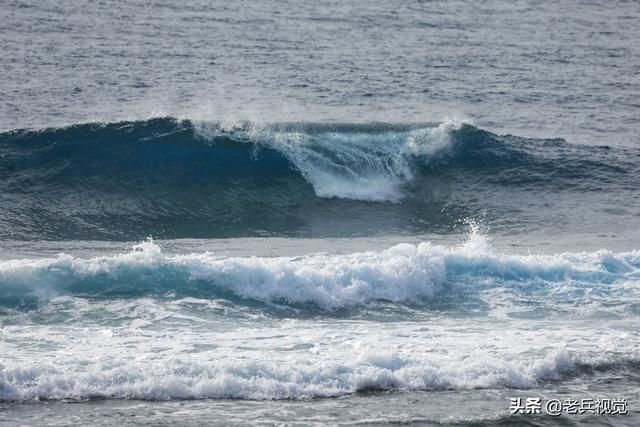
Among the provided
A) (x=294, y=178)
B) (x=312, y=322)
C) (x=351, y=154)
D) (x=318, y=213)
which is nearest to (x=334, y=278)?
(x=312, y=322)

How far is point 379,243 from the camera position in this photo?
1730 cm

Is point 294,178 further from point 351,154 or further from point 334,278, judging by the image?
point 334,278

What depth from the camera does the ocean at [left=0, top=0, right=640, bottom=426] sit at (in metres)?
10.7

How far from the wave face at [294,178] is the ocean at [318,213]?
2.2 inches

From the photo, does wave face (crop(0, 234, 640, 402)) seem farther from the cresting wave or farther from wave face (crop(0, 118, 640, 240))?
wave face (crop(0, 118, 640, 240))

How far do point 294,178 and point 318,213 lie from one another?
5.08 ft

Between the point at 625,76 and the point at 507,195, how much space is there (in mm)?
9610

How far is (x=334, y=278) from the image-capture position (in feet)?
46.2

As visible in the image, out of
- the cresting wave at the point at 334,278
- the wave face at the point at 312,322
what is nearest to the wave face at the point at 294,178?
the cresting wave at the point at 334,278

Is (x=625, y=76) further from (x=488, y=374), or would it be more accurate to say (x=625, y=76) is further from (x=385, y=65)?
(x=488, y=374)

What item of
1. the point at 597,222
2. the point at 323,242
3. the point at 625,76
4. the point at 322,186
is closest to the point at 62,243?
the point at 323,242

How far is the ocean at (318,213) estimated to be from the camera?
10.7 m

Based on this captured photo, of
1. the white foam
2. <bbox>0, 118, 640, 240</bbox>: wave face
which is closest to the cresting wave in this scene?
<bbox>0, 118, 640, 240</bbox>: wave face

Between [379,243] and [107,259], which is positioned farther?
[379,243]
